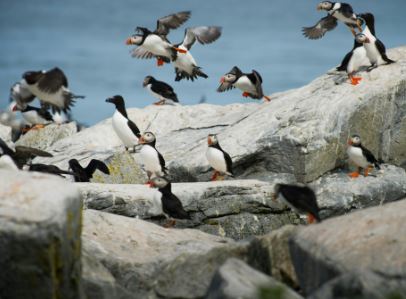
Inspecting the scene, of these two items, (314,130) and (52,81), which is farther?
(314,130)

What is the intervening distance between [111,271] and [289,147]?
193 inches

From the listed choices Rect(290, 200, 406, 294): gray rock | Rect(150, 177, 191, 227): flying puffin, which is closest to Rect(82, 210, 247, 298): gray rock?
Rect(150, 177, 191, 227): flying puffin

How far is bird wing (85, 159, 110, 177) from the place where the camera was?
13289 mm

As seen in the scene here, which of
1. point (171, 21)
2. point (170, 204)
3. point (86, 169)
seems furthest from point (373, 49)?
point (170, 204)

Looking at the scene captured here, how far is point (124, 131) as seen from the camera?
49.1 feet

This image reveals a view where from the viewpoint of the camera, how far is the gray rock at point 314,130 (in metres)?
12.8

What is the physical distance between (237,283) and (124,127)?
8.73 meters

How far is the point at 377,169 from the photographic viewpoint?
1294 cm

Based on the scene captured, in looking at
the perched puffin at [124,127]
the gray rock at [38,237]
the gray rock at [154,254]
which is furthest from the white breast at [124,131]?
the gray rock at [38,237]

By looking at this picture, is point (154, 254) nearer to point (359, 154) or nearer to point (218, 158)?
point (218, 158)

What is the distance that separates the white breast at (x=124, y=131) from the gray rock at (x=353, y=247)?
25.3 feet

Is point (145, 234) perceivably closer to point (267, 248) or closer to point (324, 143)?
point (267, 248)

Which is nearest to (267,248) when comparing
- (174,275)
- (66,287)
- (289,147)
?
(174,275)

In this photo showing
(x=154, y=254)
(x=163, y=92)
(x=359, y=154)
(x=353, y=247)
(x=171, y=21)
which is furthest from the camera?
(x=163, y=92)
